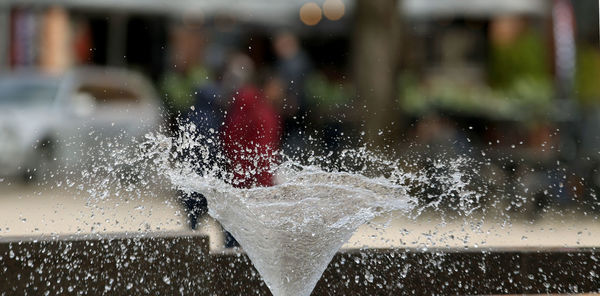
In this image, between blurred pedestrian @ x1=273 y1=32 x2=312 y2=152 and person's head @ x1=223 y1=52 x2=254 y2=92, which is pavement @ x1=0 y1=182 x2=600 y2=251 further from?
blurred pedestrian @ x1=273 y1=32 x2=312 y2=152

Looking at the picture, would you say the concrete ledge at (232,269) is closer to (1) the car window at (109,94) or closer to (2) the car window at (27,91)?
(2) the car window at (27,91)

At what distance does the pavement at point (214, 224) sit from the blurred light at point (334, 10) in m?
5.69

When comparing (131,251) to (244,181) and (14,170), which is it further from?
(14,170)

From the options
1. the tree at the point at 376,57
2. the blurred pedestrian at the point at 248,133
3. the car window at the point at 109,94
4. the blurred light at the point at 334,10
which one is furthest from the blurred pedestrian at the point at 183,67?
the blurred pedestrian at the point at 248,133

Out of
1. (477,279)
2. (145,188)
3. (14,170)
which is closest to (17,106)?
(14,170)

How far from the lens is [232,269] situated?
402 cm

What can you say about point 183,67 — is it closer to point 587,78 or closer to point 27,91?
point 27,91

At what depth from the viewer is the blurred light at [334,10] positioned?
46.9ft

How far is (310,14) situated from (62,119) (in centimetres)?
527

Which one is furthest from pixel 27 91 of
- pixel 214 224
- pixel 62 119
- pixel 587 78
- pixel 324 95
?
pixel 587 78

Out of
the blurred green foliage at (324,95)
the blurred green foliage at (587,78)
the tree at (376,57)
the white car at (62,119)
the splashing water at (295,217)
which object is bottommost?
the white car at (62,119)

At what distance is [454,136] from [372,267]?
204 inches

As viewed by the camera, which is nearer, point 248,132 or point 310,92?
point 248,132

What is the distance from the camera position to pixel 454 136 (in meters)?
9.08
